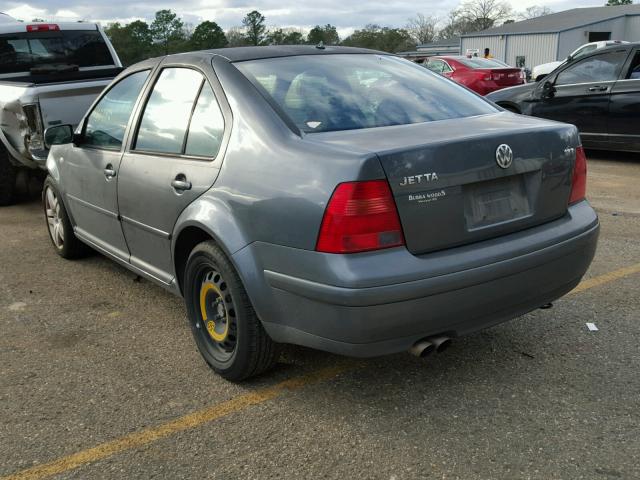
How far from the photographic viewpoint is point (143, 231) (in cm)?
392

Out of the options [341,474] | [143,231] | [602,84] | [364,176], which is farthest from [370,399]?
[602,84]

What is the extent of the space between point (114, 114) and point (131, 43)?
108ft

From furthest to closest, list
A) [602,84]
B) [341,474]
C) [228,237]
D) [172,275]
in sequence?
[602,84]
[172,275]
[228,237]
[341,474]

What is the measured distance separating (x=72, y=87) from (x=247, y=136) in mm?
4516

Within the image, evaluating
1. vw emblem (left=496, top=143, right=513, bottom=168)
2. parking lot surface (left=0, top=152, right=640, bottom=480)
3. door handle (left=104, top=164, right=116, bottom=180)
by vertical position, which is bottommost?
parking lot surface (left=0, top=152, right=640, bottom=480)

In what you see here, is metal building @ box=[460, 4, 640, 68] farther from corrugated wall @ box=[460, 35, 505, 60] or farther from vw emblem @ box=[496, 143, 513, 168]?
vw emblem @ box=[496, 143, 513, 168]

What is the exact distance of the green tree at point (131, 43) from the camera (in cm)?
2740

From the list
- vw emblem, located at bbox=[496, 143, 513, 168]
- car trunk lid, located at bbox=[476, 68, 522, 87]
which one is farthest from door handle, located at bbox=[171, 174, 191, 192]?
car trunk lid, located at bbox=[476, 68, 522, 87]

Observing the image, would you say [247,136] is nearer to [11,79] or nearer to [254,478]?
[254,478]

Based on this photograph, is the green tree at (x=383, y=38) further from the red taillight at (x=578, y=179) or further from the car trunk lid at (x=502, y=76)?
the red taillight at (x=578, y=179)

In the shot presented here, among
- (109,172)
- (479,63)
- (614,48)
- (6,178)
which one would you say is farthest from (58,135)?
(479,63)

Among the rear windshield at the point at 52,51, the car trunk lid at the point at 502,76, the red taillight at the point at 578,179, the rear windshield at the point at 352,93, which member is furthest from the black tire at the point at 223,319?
the car trunk lid at the point at 502,76

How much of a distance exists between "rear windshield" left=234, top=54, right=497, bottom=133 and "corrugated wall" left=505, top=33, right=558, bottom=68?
51991 mm

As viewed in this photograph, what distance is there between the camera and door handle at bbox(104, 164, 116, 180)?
4.18 meters
